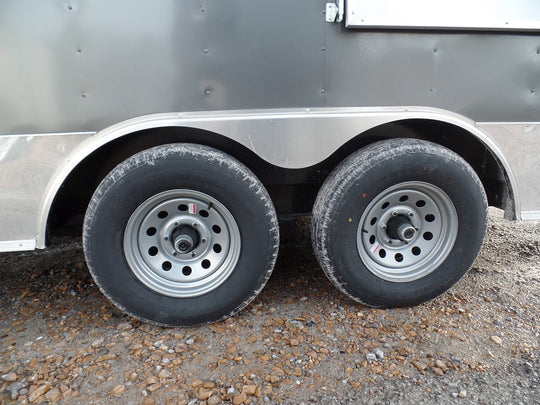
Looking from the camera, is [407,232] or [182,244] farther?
[407,232]

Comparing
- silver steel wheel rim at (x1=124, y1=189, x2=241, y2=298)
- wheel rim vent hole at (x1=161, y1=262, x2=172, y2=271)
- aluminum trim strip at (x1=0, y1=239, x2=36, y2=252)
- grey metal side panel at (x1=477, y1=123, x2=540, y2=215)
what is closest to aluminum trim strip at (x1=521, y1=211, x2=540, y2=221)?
grey metal side panel at (x1=477, y1=123, x2=540, y2=215)

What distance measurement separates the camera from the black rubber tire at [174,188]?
218 centimetres

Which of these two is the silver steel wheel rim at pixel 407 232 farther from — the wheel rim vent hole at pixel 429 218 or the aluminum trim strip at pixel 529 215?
the aluminum trim strip at pixel 529 215

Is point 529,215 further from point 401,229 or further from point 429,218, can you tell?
point 401,229

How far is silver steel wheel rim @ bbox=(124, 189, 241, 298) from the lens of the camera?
234 centimetres

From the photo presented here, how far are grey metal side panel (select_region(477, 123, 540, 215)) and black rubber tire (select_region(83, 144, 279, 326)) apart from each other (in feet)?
4.96

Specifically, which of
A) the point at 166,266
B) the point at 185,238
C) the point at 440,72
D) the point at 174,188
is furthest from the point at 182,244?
the point at 440,72

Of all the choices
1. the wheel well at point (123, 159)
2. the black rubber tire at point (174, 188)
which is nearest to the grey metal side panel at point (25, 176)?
the wheel well at point (123, 159)

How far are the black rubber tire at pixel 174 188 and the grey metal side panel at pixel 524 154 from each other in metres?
1.51

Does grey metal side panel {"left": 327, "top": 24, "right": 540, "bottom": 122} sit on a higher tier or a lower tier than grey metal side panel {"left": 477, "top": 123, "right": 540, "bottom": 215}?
higher

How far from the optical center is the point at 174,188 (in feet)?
7.36

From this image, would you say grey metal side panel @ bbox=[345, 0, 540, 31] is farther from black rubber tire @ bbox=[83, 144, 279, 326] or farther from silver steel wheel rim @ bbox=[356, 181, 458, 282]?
black rubber tire @ bbox=[83, 144, 279, 326]

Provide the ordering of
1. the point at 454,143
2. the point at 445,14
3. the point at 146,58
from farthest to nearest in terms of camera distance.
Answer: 1. the point at 454,143
2. the point at 445,14
3. the point at 146,58

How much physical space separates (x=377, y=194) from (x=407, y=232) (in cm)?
35
